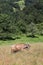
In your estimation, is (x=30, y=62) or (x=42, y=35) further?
(x=42, y=35)

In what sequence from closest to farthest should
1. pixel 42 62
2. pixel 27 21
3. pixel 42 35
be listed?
pixel 42 62 → pixel 42 35 → pixel 27 21

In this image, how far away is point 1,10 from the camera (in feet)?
157

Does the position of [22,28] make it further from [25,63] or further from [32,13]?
[25,63]

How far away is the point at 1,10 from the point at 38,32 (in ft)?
40.0

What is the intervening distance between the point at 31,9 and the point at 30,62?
1846 inches

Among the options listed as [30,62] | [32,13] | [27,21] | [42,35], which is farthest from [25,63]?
[32,13]

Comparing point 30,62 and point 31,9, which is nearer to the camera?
point 30,62

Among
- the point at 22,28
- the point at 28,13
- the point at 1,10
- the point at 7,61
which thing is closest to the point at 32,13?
the point at 28,13

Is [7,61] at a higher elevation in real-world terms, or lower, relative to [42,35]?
higher

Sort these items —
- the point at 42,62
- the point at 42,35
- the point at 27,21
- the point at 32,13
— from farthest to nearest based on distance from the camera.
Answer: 1. the point at 32,13
2. the point at 27,21
3. the point at 42,35
4. the point at 42,62

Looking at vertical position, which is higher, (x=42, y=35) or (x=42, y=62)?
(x=42, y=62)

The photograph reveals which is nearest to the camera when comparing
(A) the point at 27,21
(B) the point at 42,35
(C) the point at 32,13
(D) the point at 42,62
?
(D) the point at 42,62

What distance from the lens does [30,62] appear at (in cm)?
701

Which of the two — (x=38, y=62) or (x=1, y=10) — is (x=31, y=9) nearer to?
(x=1, y=10)
